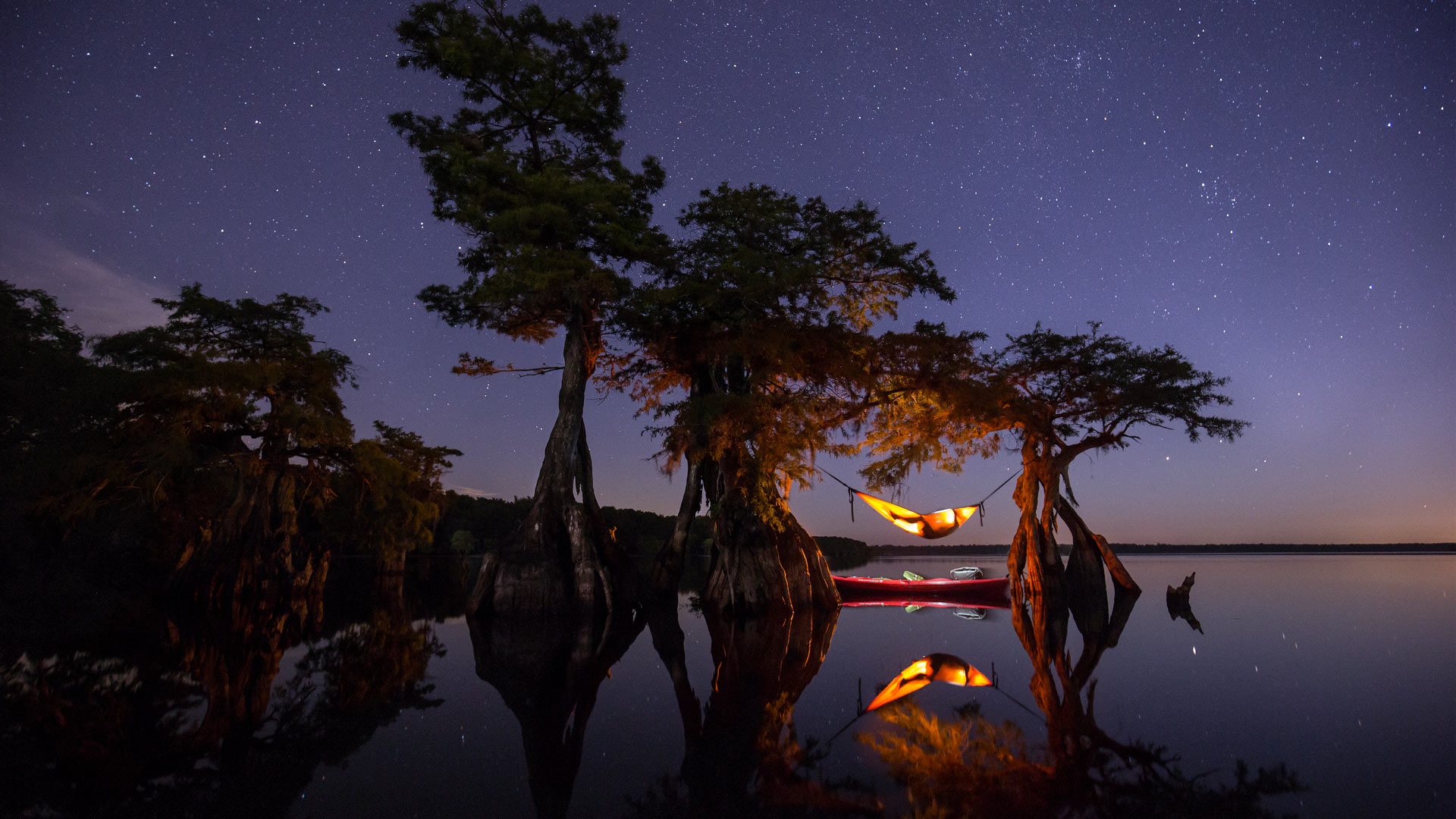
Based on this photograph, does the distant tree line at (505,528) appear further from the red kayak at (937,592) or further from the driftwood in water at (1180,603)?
the driftwood in water at (1180,603)

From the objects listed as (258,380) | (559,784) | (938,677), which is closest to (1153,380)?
(938,677)

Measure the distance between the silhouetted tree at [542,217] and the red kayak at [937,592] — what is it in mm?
10033

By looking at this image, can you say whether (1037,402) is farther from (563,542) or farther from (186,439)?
(186,439)

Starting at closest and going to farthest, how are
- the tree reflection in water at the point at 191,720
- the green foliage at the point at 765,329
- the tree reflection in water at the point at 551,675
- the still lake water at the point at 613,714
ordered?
the tree reflection in water at the point at 191,720
the still lake water at the point at 613,714
the tree reflection in water at the point at 551,675
the green foliage at the point at 765,329

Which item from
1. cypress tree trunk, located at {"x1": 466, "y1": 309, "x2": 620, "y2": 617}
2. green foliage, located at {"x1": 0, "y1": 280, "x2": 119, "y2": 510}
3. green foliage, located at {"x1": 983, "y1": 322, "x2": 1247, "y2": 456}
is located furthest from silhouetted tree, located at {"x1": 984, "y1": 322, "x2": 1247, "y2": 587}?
green foliage, located at {"x1": 0, "y1": 280, "x2": 119, "y2": 510}

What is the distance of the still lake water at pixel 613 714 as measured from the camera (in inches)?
174

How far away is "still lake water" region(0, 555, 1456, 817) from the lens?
441 centimetres

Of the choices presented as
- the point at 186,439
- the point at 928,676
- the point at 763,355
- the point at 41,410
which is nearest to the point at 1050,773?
the point at 928,676

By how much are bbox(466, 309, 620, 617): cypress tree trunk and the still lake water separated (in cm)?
247

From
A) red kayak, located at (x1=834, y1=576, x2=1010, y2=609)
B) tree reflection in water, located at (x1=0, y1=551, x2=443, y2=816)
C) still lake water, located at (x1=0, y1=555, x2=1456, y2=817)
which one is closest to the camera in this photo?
tree reflection in water, located at (x1=0, y1=551, x2=443, y2=816)

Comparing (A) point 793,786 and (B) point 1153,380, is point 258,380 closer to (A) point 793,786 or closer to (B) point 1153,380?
(A) point 793,786

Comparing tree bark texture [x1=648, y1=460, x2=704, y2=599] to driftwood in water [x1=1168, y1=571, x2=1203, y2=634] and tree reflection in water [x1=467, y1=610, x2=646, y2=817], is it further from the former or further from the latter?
driftwood in water [x1=1168, y1=571, x2=1203, y2=634]

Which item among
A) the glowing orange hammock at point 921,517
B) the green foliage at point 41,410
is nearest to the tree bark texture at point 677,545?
the glowing orange hammock at point 921,517

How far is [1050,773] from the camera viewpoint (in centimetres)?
464
